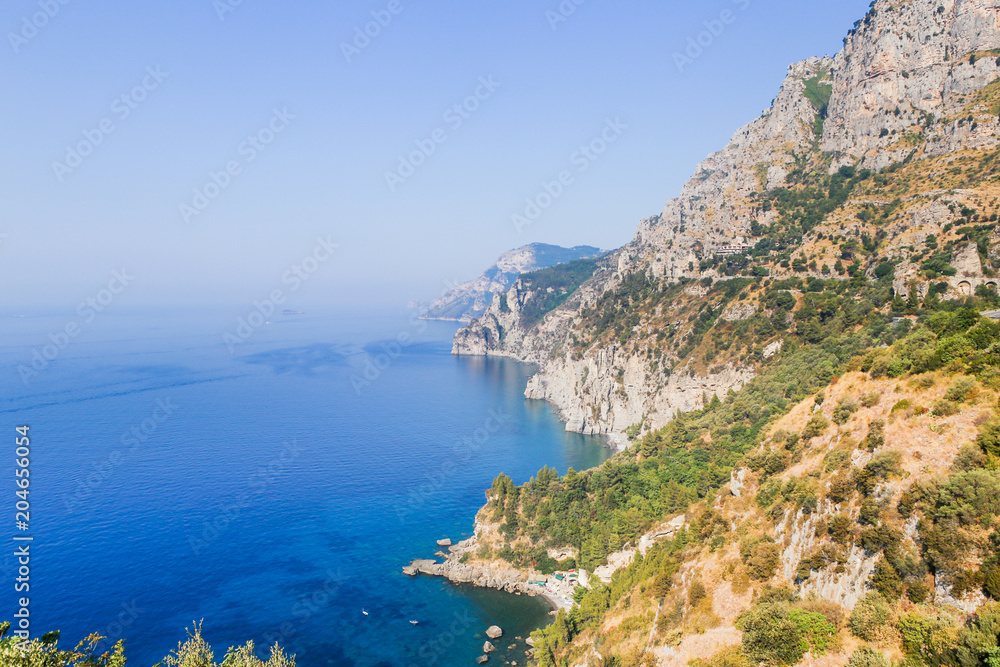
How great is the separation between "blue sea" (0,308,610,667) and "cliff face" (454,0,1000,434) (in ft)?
47.6

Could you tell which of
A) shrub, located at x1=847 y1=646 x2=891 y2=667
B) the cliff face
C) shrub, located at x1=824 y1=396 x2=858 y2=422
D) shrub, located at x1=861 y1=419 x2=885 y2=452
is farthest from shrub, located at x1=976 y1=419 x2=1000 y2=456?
the cliff face

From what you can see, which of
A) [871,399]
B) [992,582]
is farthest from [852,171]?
[992,582]

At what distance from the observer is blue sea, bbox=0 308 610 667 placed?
4456 cm

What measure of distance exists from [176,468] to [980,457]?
82.9 m

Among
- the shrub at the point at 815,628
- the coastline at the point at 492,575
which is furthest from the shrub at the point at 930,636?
the coastline at the point at 492,575

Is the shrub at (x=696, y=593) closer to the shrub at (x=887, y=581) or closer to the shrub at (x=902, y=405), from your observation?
the shrub at (x=887, y=581)

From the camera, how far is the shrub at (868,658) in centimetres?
1706

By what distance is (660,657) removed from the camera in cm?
2541

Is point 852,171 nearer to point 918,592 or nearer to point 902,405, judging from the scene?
point 902,405

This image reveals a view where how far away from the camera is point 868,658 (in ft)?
57.1

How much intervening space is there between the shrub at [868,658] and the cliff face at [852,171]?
45773mm

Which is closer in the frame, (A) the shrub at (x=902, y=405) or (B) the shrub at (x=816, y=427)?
(A) the shrub at (x=902, y=405)

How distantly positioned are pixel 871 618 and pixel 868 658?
1.86 m

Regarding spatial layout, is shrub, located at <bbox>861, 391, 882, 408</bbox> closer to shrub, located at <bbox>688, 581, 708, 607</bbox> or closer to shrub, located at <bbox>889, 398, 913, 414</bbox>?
shrub, located at <bbox>889, 398, 913, 414</bbox>
